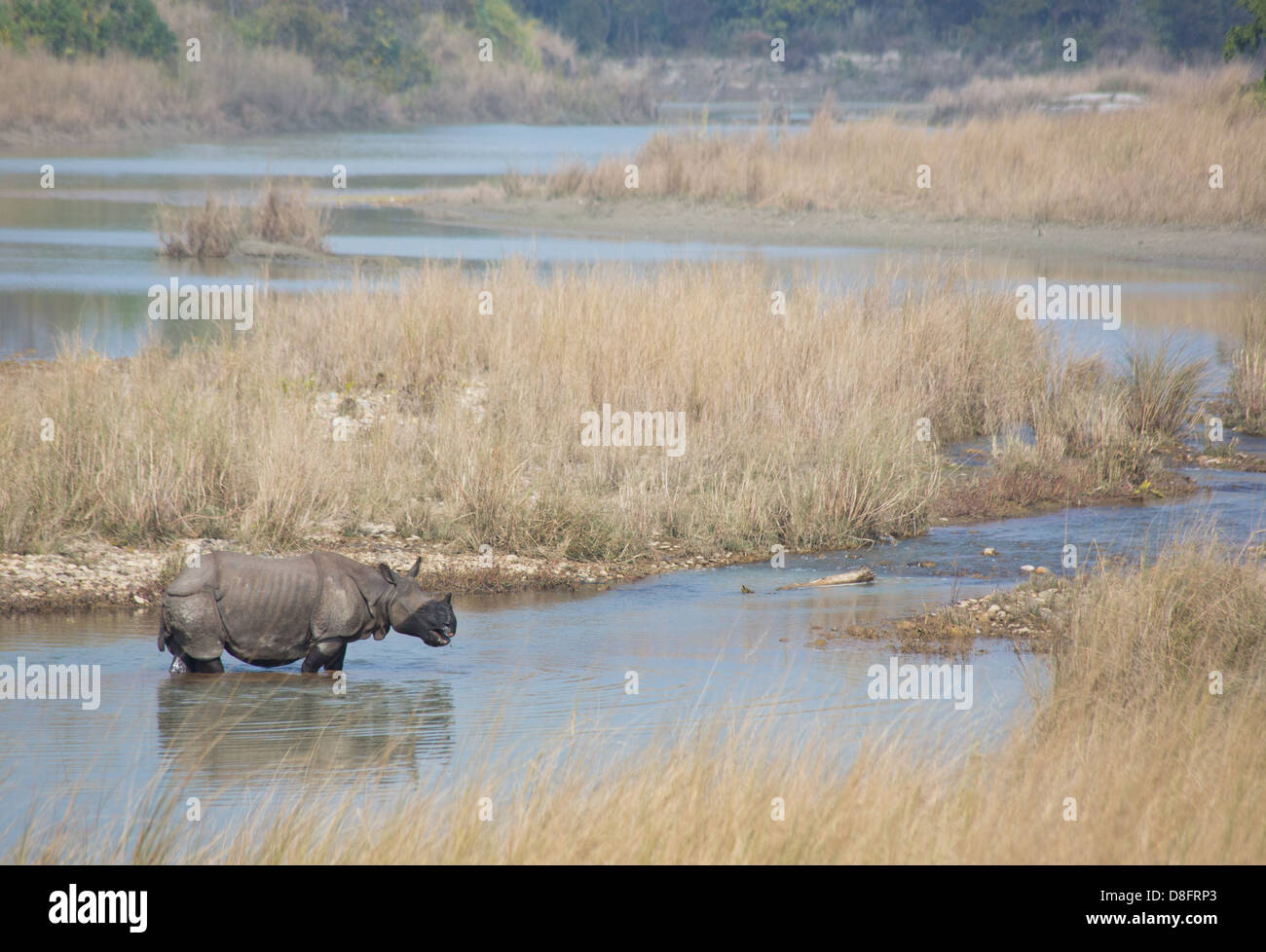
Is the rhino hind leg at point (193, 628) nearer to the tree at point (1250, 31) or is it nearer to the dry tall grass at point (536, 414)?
the dry tall grass at point (536, 414)

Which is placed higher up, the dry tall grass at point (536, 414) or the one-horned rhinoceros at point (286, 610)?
the dry tall grass at point (536, 414)

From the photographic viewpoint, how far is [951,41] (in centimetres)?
7344

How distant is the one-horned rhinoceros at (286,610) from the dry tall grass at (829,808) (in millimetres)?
1719

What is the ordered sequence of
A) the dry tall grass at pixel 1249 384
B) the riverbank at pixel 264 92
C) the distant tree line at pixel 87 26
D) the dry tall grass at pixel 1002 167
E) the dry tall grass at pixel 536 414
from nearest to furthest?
1. the dry tall grass at pixel 536 414
2. the dry tall grass at pixel 1249 384
3. the dry tall grass at pixel 1002 167
4. the riverbank at pixel 264 92
5. the distant tree line at pixel 87 26

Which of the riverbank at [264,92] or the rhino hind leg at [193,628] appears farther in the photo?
the riverbank at [264,92]

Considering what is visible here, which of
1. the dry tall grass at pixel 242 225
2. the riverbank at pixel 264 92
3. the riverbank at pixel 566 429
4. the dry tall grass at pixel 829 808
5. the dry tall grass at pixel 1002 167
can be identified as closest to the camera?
the dry tall grass at pixel 829 808

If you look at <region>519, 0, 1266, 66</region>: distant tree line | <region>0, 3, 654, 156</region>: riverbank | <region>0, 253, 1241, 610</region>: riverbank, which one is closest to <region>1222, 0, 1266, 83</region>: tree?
<region>0, 253, 1241, 610</region>: riverbank

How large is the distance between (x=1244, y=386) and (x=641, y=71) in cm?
6401

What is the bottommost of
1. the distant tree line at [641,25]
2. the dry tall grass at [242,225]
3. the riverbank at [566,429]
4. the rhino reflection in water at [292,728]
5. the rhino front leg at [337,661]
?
the rhino reflection in water at [292,728]

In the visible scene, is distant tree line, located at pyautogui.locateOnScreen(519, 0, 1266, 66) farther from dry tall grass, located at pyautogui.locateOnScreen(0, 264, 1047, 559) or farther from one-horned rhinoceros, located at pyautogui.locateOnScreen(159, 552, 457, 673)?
one-horned rhinoceros, located at pyautogui.locateOnScreen(159, 552, 457, 673)

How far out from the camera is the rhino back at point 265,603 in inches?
312

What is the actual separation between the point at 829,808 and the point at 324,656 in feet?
12.0

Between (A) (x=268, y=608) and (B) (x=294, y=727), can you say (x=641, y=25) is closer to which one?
(A) (x=268, y=608)

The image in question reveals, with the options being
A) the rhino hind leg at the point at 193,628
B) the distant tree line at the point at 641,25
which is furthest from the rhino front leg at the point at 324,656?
the distant tree line at the point at 641,25
